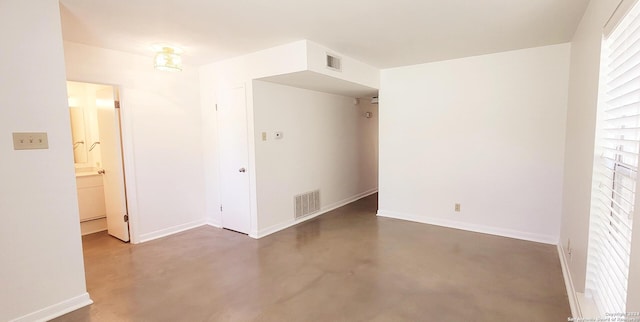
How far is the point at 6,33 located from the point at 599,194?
3.97m

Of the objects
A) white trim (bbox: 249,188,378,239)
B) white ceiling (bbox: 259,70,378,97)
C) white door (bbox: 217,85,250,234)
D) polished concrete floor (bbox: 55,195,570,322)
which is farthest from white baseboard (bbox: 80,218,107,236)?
white ceiling (bbox: 259,70,378,97)

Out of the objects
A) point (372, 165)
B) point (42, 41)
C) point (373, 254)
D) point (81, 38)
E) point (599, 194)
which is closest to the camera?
point (599, 194)

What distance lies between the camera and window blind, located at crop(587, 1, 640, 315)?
140cm

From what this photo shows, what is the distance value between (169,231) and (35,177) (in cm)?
212

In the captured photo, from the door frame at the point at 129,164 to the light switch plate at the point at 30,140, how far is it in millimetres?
1513

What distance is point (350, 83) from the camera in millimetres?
3986

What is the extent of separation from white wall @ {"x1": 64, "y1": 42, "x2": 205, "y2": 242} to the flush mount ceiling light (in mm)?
525

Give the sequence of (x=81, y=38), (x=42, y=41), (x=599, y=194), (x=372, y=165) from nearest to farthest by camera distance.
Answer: (x=599, y=194), (x=42, y=41), (x=81, y=38), (x=372, y=165)

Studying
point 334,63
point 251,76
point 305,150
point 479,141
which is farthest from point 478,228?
point 251,76

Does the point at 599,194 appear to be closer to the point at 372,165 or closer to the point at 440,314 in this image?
the point at 440,314

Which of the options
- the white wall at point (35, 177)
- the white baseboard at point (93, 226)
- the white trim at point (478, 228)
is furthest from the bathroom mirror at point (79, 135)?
the white trim at point (478, 228)

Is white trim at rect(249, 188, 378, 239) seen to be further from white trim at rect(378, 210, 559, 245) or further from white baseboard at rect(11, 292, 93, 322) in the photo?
white baseboard at rect(11, 292, 93, 322)

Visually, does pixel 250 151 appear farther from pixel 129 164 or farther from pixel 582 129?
pixel 582 129

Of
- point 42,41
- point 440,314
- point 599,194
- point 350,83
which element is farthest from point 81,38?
point 599,194
